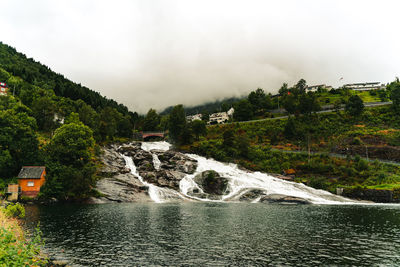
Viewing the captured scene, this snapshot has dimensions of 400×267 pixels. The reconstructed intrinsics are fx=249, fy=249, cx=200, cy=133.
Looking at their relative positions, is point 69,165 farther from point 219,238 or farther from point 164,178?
point 219,238

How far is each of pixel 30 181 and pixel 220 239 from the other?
46.8m

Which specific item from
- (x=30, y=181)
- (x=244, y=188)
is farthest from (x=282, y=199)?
(x=30, y=181)

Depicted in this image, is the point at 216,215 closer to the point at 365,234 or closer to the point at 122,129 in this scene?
the point at 365,234

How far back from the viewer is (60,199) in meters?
54.7

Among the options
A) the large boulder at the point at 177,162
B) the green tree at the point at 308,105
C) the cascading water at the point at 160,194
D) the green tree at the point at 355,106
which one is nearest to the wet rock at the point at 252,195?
the cascading water at the point at 160,194

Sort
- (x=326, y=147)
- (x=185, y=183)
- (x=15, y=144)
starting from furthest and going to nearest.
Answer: (x=326, y=147), (x=185, y=183), (x=15, y=144)

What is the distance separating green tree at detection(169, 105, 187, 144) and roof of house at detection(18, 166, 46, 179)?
195ft

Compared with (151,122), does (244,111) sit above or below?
above

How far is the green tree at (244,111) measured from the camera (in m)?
148

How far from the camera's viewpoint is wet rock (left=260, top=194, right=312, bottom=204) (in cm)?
5769

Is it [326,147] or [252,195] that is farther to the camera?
[326,147]

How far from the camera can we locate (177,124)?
359 ft

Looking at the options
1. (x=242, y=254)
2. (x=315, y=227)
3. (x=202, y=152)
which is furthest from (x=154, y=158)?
(x=242, y=254)

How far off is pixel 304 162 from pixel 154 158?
52472 mm
